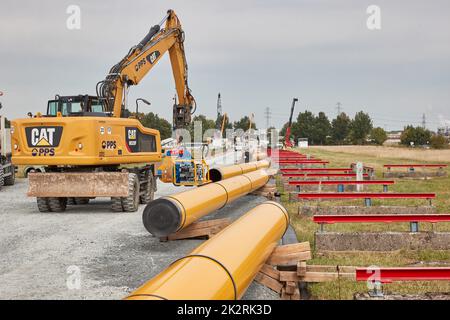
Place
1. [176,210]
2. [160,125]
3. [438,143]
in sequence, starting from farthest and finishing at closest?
[438,143] → [160,125] → [176,210]

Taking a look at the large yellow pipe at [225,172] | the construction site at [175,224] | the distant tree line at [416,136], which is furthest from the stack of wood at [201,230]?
the distant tree line at [416,136]

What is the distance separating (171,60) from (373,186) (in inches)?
324

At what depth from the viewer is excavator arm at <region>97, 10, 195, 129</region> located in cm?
1643

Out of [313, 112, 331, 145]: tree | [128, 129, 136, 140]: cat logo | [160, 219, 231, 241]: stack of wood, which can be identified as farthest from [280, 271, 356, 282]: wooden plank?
[313, 112, 331, 145]: tree

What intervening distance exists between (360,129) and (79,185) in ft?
400

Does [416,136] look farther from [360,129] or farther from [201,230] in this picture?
[201,230]

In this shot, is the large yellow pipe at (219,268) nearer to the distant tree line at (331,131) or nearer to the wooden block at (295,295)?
the wooden block at (295,295)

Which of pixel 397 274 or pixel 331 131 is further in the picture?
pixel 331 131

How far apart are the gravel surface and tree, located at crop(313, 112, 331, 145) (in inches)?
4898

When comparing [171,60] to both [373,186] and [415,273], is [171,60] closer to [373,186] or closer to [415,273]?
[373,186]

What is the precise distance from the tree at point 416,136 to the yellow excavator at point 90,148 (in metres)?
108

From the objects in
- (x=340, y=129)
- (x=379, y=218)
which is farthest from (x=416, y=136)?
(x=379, y=218)

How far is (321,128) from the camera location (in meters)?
137

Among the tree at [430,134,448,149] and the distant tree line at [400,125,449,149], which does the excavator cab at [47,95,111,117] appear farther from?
the distant tree line at [400,125,449,149]
